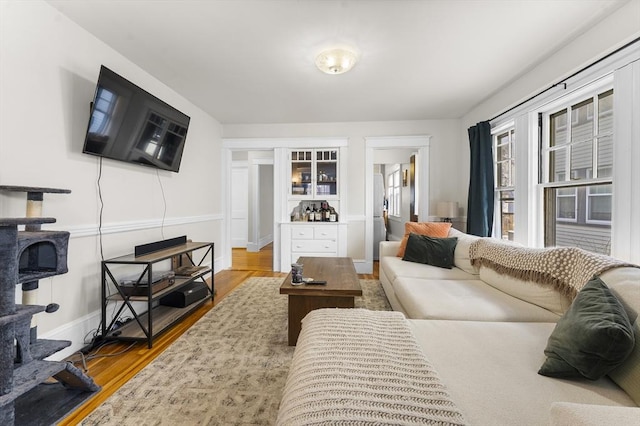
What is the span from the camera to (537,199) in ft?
8.71

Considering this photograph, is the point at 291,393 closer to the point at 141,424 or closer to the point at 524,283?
the point at 141,424

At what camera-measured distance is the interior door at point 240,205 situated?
6574 mm

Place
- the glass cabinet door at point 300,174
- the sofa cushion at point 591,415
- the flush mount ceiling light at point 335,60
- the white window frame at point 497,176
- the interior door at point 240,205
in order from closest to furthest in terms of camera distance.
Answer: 1. the sofa cushion at point 591,415
2. the flush mount ceiling light at point 335,60
3. the white window frame at point 497,176
4. the glass cabinet door at point 300,174
5. the interior door at point 240,205

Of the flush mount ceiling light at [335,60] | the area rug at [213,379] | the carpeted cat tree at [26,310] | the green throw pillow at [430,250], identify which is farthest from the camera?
the green throw pillow at [430,250]

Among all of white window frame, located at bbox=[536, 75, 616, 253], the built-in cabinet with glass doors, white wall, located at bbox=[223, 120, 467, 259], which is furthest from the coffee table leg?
white wall, located at bbox=[223, 120, 467, 259]

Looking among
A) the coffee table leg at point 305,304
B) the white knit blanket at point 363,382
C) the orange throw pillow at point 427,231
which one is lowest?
the coffee table leg at point 305,304

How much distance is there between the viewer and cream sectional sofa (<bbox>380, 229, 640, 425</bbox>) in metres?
0.80

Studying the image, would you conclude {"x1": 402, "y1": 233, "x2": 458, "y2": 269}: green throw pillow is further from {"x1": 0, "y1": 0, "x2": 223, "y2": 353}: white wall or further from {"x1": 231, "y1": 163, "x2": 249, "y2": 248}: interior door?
{"x1": 231, "y1": 163, "x2": 249, "y2": 248}: interior door

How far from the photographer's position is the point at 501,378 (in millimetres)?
979

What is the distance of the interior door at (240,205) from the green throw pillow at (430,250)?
4545 millimetres

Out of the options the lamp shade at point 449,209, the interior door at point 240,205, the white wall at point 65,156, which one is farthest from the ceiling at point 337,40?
the interior door at point 240,205

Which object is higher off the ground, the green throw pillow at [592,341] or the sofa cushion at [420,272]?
the green throw pillow at [592,341]

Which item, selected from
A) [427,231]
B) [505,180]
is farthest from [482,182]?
[427,231]

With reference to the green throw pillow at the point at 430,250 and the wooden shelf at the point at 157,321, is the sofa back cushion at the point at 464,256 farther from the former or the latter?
the wooden shelf at the point at 157,321
